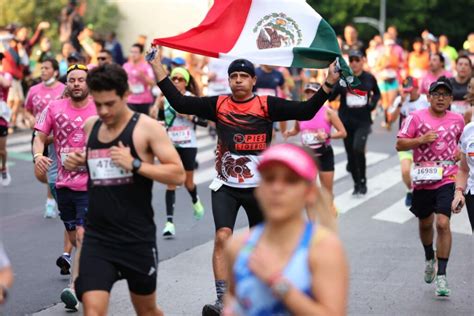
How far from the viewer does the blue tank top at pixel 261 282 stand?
4.03 m

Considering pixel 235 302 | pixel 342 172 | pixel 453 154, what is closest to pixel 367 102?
pixel 342 172

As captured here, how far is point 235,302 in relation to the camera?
4.23 m

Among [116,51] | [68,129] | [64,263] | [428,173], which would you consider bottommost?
[64,263]

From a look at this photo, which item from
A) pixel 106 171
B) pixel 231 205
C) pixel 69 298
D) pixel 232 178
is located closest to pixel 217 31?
pixel 232 178

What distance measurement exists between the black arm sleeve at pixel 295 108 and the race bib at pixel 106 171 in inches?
91.4

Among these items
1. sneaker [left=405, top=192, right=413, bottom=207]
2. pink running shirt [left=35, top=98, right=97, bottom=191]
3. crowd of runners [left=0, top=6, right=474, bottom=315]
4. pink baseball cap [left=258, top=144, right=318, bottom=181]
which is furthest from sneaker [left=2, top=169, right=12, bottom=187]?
pink baseball cap [left=258, top=144, right=318, bottom=181]

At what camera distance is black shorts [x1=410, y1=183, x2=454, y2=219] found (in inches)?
354

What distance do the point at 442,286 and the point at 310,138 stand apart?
426cm

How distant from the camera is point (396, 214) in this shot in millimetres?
13477

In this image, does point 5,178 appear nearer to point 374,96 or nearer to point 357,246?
point 374,96

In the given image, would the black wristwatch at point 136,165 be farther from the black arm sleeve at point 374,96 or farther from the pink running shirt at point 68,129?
the black arm sleeve at point 374,96

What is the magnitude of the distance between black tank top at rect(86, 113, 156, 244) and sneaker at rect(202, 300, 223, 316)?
2.01m

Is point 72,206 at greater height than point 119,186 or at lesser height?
lesser

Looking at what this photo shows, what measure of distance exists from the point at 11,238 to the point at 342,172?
729cm
